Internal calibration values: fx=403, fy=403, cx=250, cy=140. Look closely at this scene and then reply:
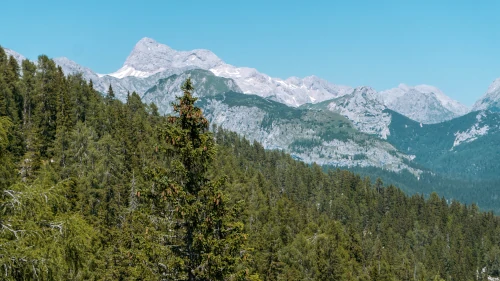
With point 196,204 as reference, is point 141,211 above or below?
below

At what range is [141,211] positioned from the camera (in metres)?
19.6

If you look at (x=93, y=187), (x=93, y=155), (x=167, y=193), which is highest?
(x=167, y=193)

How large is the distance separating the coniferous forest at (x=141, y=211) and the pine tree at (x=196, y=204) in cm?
5

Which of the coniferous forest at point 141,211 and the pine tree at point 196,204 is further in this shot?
the pine tree at point 196,204

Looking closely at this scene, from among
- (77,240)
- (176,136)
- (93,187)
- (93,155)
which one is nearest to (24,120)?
(93,155)

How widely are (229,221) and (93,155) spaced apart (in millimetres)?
76259

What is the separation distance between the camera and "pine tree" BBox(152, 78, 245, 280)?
1858 cm

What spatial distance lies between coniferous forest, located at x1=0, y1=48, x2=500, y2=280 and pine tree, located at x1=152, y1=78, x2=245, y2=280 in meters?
0.05

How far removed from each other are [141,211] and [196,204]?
2.96 m

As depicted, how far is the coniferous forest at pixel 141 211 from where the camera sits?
11148mm

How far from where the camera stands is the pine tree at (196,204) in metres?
18.6

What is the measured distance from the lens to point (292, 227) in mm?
134500

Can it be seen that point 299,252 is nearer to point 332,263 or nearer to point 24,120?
point 332,263

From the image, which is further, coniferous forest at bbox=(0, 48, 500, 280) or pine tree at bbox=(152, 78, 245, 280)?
pine tree at bbox=(152, 78, 245, 280)
